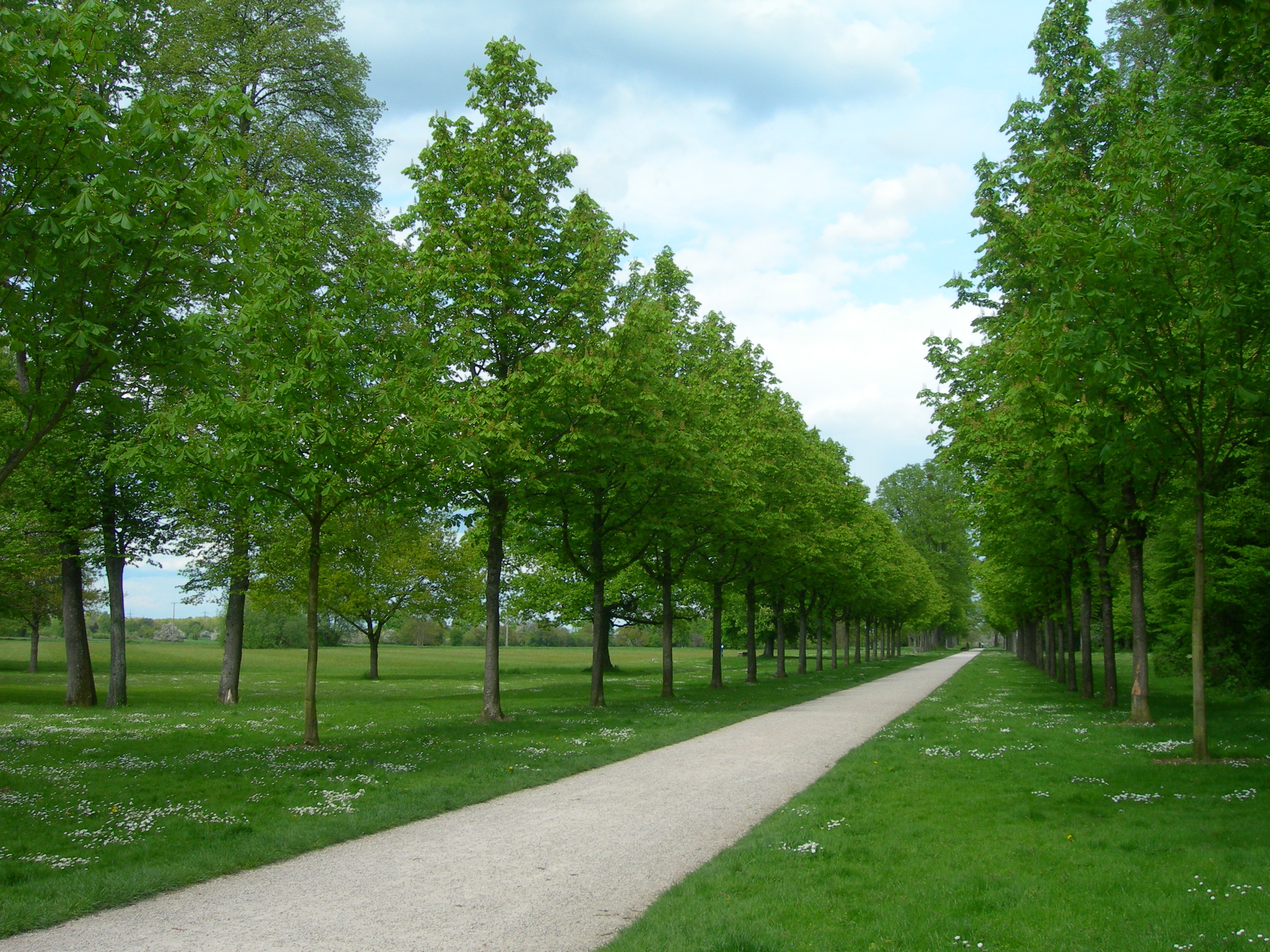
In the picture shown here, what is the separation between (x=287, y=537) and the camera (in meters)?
29.4

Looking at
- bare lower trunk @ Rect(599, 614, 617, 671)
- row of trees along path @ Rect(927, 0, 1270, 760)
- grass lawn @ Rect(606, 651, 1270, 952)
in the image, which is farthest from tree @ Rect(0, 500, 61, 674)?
row of trees along path @ Rect(927, 0, 1270, 760)

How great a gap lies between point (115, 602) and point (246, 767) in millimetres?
15653

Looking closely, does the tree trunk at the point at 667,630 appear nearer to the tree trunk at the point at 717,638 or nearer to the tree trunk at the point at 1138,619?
the tree trunk at the point at 717,638

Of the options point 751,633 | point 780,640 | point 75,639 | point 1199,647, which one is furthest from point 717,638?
point 1199,647

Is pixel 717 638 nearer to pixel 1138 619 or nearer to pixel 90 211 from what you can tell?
pixel 1138 619

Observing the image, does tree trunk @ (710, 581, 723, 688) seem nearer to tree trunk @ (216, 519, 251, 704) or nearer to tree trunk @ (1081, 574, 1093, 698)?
tree trunk @ (1081, 574, 1093, 698)

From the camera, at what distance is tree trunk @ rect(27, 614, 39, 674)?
49.6 metres

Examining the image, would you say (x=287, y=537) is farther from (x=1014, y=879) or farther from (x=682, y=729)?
(x=1014, y=879)

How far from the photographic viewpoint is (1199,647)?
42.8 feet

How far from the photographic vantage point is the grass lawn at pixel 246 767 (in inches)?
315

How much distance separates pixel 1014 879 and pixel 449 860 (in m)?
4.93

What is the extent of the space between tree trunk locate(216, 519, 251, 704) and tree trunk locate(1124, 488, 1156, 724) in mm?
22799

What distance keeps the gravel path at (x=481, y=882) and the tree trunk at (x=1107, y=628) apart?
544 inches

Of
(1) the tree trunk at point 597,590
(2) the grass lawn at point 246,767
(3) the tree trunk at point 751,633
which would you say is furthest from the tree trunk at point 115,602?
(3) the tree trunk at point 751,633
